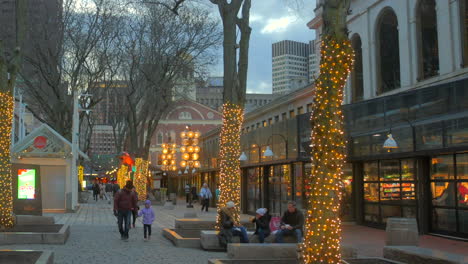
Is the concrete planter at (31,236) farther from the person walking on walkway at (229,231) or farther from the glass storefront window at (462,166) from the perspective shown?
the glass storefront window at (462,166)

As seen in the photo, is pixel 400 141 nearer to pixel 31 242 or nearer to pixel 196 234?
pixel 196 234

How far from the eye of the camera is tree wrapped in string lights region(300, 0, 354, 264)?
8398 mm

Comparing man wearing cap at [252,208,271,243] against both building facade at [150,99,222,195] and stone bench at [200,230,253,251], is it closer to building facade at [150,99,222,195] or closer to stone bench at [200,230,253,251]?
stone bench at [200,230,253,251]

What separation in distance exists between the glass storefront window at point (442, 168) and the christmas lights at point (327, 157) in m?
10.4

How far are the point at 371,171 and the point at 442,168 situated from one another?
448 cm

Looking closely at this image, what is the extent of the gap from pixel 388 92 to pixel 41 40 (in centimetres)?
2027

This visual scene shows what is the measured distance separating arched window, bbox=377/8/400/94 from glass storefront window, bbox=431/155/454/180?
17.6 feet

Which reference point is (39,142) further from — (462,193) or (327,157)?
(327,157)

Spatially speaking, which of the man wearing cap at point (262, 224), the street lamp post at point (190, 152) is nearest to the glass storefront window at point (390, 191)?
the man wearing cap at point (262, 224)

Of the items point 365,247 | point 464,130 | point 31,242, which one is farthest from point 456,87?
point 31,242

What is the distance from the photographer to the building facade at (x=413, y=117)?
56.2ft

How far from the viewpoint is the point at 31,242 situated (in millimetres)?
14953

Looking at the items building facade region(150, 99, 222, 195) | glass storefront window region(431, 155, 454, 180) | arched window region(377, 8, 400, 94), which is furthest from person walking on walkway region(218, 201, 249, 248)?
building facade region(150, 99, 222, 195)

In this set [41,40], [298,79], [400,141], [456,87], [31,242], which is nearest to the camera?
[31,242]
